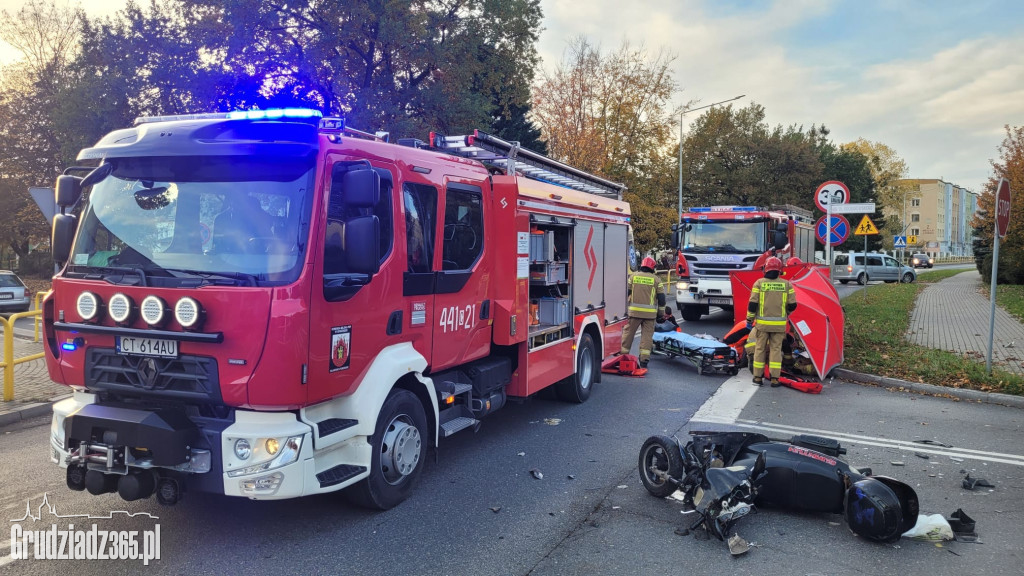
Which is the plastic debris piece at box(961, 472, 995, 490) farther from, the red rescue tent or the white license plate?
the white license plate

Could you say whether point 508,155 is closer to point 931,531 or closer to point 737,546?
point 737,546

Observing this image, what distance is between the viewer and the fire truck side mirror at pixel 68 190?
4289 mm

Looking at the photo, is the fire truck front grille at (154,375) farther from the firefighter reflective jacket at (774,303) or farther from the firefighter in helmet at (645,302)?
the firefighter reflective jacket at (774,303)

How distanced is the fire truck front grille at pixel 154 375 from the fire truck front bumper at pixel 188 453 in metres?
0.14

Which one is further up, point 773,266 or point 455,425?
point 773,266

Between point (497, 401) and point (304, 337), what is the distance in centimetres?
271

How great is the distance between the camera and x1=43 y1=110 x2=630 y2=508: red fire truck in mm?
3703

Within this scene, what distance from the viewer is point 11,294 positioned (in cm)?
1789

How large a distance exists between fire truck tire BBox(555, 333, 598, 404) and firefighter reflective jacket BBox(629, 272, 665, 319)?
6.93 feet

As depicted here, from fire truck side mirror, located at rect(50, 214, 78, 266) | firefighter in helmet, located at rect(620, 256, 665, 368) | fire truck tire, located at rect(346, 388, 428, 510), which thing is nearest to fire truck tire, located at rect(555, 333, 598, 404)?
firefighter in helmet, located at rect(620, 256, 665, 368)

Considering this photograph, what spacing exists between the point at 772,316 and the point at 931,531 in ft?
16.7

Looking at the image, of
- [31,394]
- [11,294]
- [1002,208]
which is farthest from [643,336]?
[11,294]

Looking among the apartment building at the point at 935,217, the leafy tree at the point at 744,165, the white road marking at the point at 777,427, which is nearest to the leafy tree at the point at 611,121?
the leafy tree at the point at 744,165

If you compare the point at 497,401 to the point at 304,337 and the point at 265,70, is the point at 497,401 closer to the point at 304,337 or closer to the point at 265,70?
the point at 304,337
